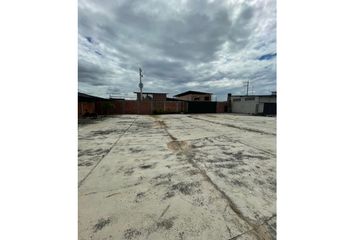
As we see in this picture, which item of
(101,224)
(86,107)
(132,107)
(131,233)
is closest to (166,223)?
(131,233)

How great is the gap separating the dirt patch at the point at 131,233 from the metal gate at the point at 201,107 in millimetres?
19564

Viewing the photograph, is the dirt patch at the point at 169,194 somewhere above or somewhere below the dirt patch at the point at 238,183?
below

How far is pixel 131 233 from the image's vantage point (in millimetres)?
1242

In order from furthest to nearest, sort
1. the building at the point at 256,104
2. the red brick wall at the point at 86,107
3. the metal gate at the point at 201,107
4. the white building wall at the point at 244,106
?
the metal gate at the point at 201,107
the white building wall at the point at 244,106
the building at the point at 256,104
the red brick wall at the point at 86,107

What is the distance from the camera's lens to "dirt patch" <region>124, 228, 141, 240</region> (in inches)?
47.7

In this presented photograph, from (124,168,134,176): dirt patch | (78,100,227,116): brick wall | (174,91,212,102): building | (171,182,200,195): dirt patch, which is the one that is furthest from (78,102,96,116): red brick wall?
(174,91,212,102): building

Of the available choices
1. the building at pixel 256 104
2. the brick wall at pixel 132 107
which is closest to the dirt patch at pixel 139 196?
the brick wall at pixel 132 107

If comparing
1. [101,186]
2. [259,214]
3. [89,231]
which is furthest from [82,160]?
[259,214]

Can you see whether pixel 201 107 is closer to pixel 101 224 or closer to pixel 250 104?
pixel 250 104

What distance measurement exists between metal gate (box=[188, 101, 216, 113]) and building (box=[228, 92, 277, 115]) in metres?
3.73

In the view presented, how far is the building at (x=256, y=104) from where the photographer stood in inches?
750

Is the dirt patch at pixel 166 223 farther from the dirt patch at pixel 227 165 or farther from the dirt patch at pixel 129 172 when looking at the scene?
the dirt patch at pixel 227 165

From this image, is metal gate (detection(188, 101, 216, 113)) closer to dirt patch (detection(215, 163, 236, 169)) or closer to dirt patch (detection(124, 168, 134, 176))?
dirt patch (detection(215, 163, 236, 169))

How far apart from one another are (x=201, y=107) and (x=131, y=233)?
20569mm
